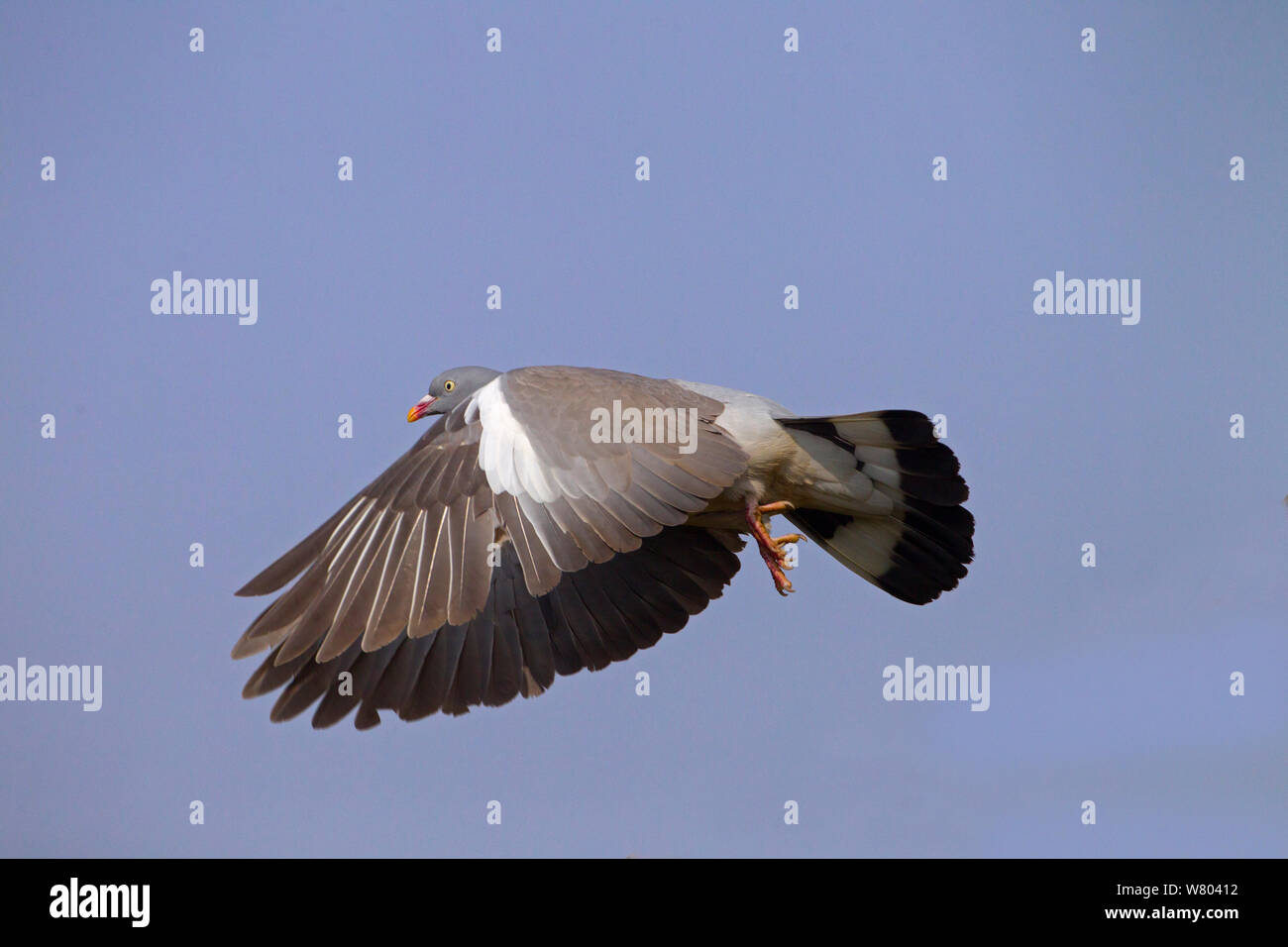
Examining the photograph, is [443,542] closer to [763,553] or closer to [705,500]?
[705,500]

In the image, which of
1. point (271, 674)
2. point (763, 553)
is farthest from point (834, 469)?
point (271, 674)

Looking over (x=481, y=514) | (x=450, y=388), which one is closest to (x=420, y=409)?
(x=450, y=388)

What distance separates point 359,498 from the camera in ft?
22.4

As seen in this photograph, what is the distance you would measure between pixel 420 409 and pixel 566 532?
323 cm

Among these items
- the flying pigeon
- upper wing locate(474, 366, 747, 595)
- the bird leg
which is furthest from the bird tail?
upper wing locate(474, 366, 747, 595)

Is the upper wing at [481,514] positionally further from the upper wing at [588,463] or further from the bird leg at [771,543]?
the bird leg at [771,543]

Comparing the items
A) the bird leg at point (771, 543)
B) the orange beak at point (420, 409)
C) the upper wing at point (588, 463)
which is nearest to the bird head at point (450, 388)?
the orange beak at point (420, 409)

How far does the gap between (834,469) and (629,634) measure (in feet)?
5.10

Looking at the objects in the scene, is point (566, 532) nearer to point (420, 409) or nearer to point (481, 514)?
point (481, 514)

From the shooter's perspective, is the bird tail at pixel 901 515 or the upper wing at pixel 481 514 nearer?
the upper wing at pixel 481 514

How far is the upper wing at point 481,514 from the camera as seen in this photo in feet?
20.6

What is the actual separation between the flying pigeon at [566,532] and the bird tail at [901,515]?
11 millimetres

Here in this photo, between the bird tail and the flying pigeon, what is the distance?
0.04 ft

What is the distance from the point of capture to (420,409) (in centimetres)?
929
